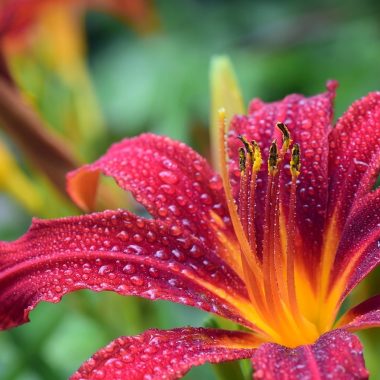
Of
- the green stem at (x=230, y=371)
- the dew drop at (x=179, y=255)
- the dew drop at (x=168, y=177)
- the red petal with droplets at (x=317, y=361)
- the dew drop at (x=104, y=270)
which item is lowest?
the red petal with droplets at (x=317, y=361)

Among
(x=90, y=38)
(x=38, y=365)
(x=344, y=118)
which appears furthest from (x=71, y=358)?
(x=90, y=38)

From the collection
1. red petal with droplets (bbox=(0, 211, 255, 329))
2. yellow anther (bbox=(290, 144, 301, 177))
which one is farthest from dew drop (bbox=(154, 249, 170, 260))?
yellow anther (bbox=(290, 144, 301, 177))

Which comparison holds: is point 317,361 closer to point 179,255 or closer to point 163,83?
point 179,255

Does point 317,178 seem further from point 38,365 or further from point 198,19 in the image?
point 198,19

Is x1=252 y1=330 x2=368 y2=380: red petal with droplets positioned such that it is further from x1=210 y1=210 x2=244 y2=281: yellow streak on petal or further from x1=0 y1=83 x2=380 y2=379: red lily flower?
x1=210 y1=210 x2=244 y2=281: yellow streak on petal

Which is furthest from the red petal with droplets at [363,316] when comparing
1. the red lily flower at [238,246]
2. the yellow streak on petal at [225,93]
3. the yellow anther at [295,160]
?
the yellow streak on petal at [225,93]

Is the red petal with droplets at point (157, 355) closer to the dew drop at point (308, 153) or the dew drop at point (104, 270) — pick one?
the dew drop at point (104, 270)

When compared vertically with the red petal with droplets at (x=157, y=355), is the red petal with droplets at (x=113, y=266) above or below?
above
